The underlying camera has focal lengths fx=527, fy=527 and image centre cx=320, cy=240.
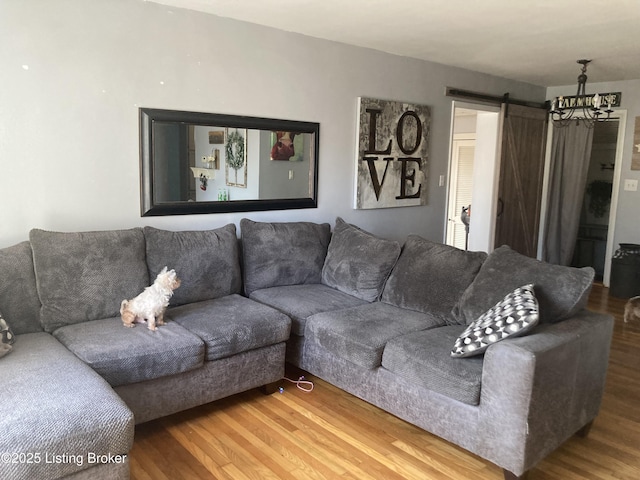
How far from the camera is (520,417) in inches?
87.4

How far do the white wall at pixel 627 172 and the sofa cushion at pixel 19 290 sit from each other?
232 inches

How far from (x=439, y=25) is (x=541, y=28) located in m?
0.70

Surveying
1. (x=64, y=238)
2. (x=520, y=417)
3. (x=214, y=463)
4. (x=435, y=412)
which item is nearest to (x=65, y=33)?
(x=64, y=238)

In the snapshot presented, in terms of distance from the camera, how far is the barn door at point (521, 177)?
585 cm

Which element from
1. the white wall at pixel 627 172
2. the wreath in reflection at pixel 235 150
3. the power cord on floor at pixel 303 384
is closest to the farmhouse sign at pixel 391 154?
the wreath in reflection at pixel 235 150

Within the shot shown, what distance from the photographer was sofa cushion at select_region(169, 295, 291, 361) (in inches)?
110

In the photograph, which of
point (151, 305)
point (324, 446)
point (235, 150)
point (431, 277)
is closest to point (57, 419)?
point (151, 305)

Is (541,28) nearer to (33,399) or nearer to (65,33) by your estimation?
(65,33)

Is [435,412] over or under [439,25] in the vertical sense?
under

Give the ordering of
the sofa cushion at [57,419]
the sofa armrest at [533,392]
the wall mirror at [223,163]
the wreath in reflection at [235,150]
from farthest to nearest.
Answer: the wreath in reflection at [235,150], the wall mirror at [223,163], the sofa armrest at [533,392], the sofa cushion at [57,419]

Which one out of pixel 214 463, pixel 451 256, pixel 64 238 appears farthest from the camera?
pixel 451 256

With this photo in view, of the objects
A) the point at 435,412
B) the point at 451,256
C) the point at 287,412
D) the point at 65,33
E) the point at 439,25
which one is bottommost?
the point at 287,412

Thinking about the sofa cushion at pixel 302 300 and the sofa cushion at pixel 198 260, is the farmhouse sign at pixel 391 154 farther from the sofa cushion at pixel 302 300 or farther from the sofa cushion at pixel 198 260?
the sofa cushion at pixel 198 260

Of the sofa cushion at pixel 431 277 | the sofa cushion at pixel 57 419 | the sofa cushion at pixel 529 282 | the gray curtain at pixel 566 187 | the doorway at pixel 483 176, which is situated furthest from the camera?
the gray curtain at pixel 566 187
